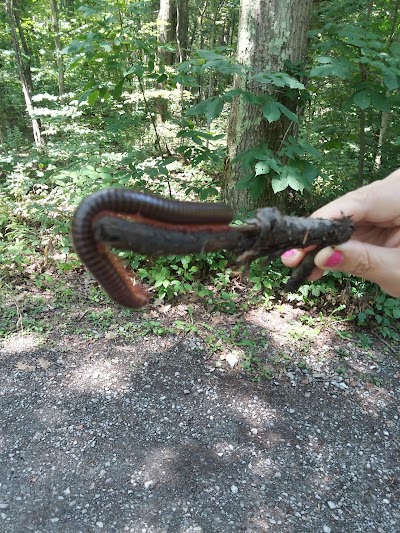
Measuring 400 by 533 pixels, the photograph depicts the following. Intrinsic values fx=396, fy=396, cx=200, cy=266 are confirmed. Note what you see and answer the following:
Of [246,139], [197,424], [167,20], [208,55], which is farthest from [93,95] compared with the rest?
[167,20]

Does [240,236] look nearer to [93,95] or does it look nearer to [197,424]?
[197,424]

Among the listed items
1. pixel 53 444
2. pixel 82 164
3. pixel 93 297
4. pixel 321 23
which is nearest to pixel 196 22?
pixel 321 23

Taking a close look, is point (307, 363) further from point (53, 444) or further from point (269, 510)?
point (53, 444)

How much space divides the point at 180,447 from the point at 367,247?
2.53 metres

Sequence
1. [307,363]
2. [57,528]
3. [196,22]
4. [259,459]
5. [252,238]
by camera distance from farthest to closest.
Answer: [196,22], [307,363], [259,459], [57,528], [252,238]

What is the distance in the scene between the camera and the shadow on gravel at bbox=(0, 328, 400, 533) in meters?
2.99

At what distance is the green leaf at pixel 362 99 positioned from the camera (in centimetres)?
309

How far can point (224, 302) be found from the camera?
4.93 m

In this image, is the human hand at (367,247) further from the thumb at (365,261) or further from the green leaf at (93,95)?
the green leaf at (93,95)

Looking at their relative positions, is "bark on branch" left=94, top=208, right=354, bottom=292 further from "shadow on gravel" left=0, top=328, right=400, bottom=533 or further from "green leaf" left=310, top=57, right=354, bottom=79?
"shadow on gravel" left=0, top=328, right=400, bottom=533

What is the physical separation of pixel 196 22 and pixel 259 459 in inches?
702

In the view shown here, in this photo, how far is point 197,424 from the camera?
12.0 feet

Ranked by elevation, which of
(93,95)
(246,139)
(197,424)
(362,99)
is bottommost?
(197,424)

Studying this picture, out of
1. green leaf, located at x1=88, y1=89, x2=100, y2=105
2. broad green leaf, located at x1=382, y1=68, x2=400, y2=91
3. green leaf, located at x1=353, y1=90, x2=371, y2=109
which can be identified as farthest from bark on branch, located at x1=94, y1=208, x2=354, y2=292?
green leaf, located at x1=88, y1=89, x2=100, y2=105
